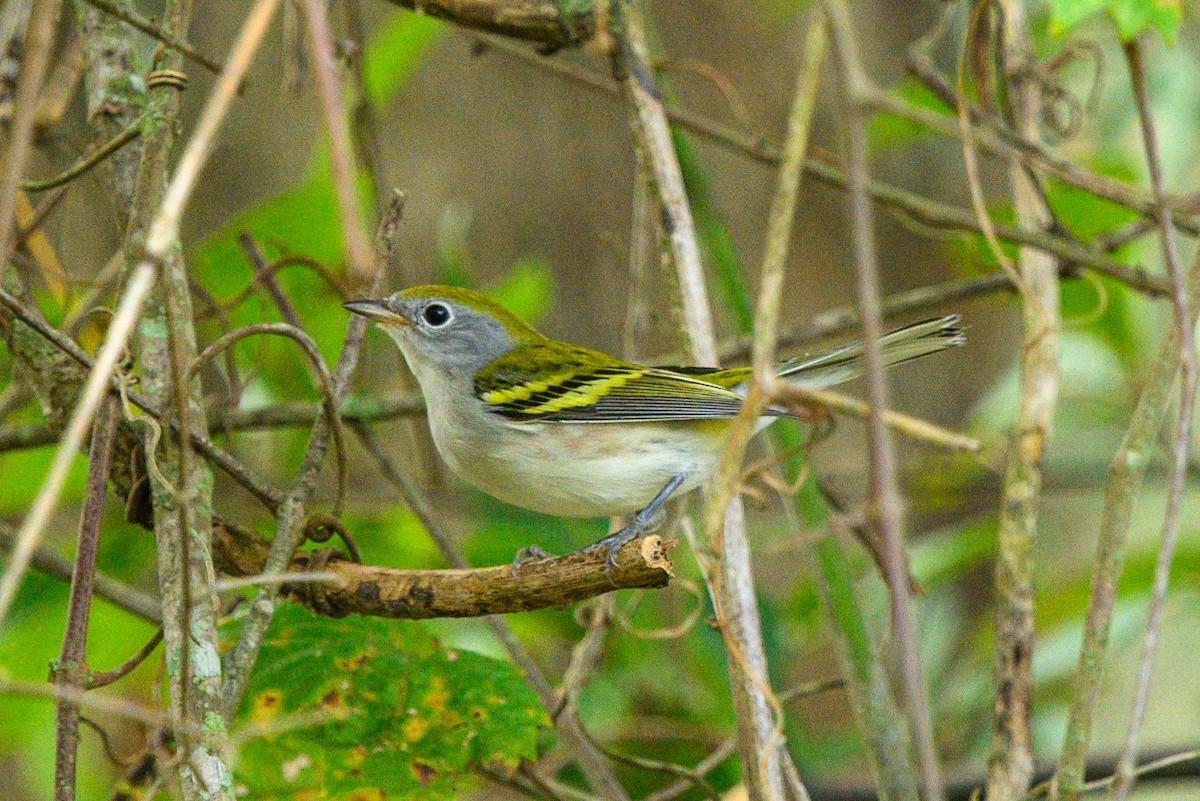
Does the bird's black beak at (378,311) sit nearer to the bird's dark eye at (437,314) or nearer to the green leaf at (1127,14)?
the bird's dark eye at (437,314)

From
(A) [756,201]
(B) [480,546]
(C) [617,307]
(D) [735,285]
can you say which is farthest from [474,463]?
(A) [756,201]

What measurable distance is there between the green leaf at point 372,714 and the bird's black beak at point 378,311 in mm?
676

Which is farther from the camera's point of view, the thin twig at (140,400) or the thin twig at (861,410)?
the thin twig at (140,400)

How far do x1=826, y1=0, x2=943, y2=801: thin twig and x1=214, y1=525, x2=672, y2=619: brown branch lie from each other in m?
0.62

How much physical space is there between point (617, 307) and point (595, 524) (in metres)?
2.18

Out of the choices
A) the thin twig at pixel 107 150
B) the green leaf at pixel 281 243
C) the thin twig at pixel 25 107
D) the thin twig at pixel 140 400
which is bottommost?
the thin twig at pixel 25 107

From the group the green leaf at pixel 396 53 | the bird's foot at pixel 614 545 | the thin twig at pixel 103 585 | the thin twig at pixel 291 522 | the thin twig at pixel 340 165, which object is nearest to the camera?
the thin twig at pixel 340 165

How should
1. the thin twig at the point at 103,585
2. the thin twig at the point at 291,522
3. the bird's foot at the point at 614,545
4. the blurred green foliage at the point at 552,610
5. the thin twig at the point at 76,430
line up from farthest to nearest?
1. the thin twig at the point at 103,585
2. the blurred green foliage at the point at 552,610
3. the thin twig at the point at 291,522
4. the bird's foot at the point at 614,545
5. the thin twig at the point at 76,430

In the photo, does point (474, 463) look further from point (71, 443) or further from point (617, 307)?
point (617, 307)

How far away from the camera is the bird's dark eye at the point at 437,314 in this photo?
3.19 metres

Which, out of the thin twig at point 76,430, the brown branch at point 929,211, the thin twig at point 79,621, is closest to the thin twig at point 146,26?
the thin twig at point 79,621

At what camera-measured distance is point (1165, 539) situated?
183cm

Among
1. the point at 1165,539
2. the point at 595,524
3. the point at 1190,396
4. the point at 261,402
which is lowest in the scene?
the point at 1165,539

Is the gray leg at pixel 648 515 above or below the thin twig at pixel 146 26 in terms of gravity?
below
